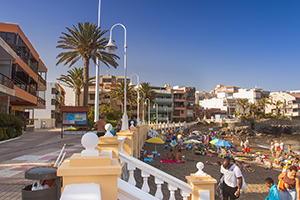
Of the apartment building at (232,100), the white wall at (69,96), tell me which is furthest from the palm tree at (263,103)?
the white wall at (69,96)

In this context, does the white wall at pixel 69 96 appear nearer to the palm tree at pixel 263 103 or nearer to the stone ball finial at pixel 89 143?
the palm tree at pixel 263 103

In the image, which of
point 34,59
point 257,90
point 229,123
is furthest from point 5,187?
point 257,90

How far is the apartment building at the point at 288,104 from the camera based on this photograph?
74.9 metres

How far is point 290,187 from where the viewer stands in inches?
235

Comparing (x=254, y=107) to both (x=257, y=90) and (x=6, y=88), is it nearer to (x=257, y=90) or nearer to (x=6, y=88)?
(x=257, y=90)

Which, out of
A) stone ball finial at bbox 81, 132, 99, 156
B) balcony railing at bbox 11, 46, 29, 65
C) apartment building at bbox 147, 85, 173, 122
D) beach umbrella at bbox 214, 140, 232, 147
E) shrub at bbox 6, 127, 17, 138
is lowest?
beach umbrella at bbox 214, 140, 232, 147

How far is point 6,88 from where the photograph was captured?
56.5ft

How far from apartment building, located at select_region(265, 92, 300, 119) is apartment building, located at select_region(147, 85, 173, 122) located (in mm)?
38343

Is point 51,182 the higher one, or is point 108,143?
point 108,143

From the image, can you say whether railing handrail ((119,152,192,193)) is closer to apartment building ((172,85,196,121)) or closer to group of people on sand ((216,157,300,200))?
group of people on sand ((216,157,300,200))

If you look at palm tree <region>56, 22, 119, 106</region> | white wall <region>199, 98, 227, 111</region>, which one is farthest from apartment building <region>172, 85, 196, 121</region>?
palm tree <region>56, 22, 119, 106</region>

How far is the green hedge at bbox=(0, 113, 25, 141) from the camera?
16.1 metres

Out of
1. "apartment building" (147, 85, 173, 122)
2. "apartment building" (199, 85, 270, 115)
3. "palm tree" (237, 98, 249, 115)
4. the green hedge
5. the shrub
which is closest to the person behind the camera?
the green hedge

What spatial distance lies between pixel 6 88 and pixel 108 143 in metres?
16.7
